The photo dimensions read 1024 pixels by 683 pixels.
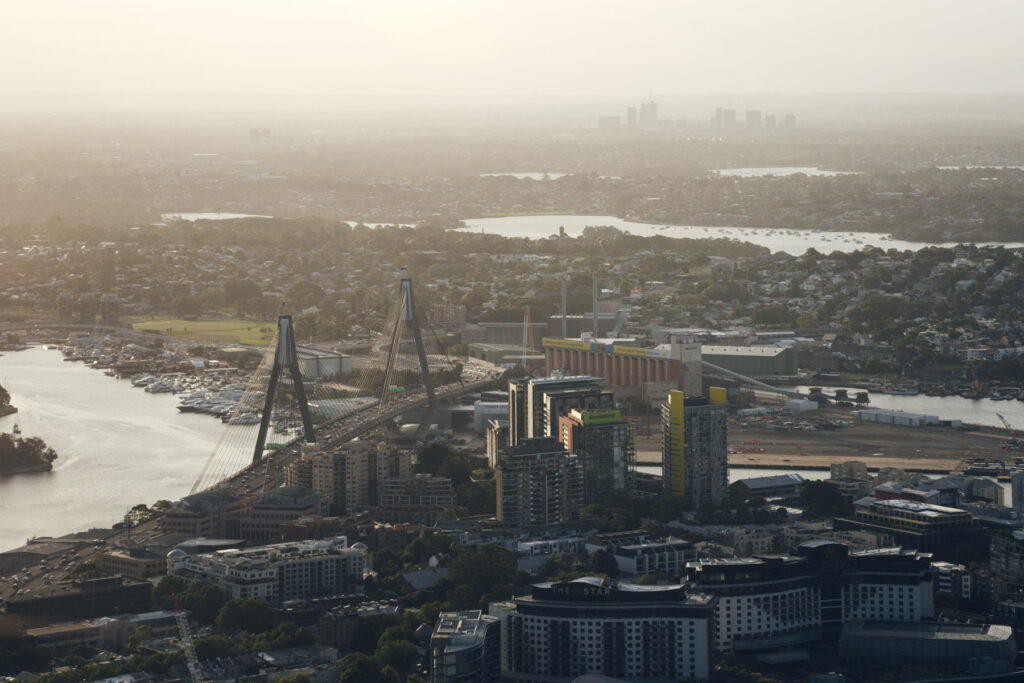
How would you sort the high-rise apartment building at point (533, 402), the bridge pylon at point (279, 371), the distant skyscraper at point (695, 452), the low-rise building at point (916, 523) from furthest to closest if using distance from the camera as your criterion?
the bridge pylon at point (279, 371) → the high-rise apartment building at point (533, 402) → the distant skyscraper at point (695, 452) → the low-rise building at point (916, 523)

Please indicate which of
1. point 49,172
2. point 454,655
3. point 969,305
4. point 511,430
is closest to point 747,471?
point 511,430

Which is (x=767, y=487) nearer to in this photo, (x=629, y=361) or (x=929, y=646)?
(x=929, y=646)

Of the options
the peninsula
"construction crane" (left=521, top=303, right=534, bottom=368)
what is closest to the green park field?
"construction crane" (left=521, top=303, right=534, bottom=368)

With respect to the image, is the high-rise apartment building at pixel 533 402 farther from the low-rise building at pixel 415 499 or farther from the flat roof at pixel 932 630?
the flat roof at pixel 932 630

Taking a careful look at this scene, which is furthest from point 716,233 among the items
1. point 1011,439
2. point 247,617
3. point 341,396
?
point 247,617

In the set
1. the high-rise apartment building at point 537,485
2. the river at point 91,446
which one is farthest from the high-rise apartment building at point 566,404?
the river at point 91,446

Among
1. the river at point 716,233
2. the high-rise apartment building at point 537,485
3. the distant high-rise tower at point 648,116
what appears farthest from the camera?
the distant high-rise tower at point 648,116
